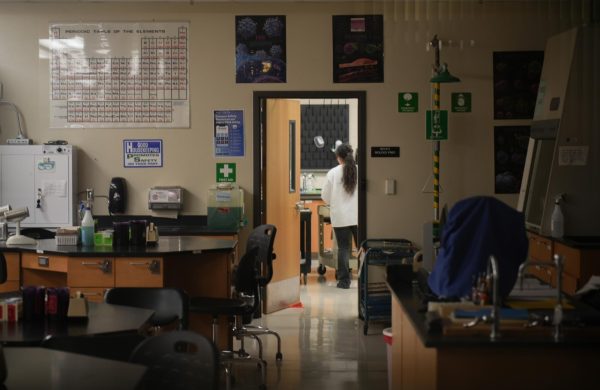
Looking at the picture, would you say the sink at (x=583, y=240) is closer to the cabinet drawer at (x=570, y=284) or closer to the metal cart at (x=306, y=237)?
the cabinet drawer at (x=570, y=284)

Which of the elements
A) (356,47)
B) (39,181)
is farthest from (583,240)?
(39,181)

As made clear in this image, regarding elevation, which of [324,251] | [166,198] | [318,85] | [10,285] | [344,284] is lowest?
[344,284]

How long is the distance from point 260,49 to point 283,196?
1639mm

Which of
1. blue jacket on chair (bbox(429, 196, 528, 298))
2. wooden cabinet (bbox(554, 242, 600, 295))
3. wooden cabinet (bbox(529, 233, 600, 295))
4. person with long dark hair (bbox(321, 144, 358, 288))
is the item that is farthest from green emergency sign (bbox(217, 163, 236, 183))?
blue jacket on chair (bbox(429, 196, 528, 298))

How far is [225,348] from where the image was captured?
6.39m

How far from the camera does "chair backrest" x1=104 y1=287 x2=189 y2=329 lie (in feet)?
14.0

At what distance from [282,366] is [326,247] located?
4.94 meters

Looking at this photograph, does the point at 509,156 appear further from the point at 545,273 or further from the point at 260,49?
the point at 260,49

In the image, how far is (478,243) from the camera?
11.5 ft

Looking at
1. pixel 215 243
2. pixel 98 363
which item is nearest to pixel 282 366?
pixel 215 243

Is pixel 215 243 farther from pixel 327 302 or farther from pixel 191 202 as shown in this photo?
pixel 327 302

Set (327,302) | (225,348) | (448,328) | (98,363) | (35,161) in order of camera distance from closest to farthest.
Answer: (98,363) < (448,328) < (225,348) < (35,161) < (327,302)

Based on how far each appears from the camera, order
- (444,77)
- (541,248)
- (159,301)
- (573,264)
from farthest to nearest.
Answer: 1. (444,77)
2. (541,248)
3. (573,264)
4. (159,301)

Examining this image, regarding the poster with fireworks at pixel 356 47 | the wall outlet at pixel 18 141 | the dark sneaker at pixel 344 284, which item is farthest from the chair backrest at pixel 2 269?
the dark sneaker at pixel 344 284
